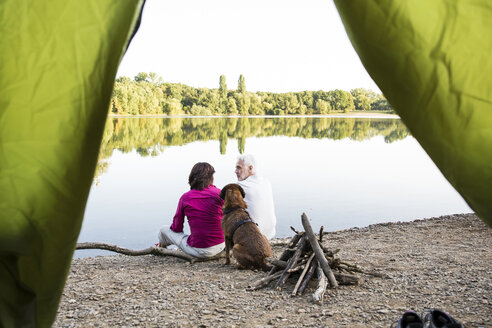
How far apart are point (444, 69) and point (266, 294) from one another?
3.81m

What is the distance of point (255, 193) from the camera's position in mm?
5914

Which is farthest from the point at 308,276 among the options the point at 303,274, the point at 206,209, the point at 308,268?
the point at 206,209

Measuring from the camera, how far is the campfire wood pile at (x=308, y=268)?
4248mm

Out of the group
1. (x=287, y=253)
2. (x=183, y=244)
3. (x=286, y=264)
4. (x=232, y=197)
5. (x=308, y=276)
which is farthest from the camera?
(x=183, y=244)

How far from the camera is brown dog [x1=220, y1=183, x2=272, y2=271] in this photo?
16.1ft

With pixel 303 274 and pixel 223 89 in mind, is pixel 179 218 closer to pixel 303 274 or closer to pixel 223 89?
pixel 303 274

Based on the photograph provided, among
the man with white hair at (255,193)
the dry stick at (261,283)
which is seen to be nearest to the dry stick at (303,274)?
the dry stick at (261,283)

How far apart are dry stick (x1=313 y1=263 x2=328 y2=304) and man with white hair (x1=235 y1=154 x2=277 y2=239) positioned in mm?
1744

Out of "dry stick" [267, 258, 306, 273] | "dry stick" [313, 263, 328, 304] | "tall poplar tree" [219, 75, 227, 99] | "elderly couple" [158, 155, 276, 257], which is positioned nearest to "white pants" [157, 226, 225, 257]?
"elderly couple" [158, 155, 276, 257]

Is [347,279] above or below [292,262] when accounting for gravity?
below

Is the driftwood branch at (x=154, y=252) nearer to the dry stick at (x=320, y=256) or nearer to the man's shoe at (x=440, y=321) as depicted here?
the dry stick at (x=320, y=256)

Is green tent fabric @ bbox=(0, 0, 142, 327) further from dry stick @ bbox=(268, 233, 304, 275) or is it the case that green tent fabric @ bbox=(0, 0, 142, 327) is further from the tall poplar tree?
the tall poplar tree

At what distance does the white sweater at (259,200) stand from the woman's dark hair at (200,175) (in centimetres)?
51

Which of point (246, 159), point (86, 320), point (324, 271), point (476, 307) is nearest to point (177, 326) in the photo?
point (86, 320)
